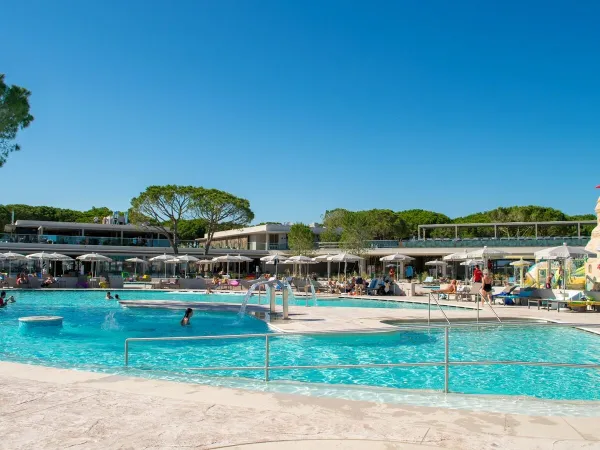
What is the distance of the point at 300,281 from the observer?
29719mm

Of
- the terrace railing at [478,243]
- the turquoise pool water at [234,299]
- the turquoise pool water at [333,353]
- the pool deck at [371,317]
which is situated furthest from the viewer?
the terrace railing at [478,243]

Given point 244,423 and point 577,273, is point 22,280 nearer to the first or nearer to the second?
point 244,423

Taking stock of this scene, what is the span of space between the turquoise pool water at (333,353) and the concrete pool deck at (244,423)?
1.74m

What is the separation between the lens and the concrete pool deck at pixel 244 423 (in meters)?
4.33

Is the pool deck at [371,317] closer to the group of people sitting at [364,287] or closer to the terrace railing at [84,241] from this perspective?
the group of people sitting at [364,287]

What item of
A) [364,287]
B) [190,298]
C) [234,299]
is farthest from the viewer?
[364,287]

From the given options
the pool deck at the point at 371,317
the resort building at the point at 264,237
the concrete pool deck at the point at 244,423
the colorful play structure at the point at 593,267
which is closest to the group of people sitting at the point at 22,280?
the pool deck at the point at 371,317

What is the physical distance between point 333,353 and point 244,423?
21.2 feet

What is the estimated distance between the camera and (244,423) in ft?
15.9

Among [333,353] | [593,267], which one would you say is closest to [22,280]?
[333,353]

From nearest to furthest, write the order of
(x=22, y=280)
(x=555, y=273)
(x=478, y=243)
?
1. (x=22, y=280)
2. (x=555, y=273)
3. (x=478, y=243)

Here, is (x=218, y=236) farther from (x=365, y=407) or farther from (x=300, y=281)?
(x=365, y=407)

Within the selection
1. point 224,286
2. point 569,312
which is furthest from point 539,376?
point 224,286

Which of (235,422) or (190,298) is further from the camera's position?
(190,298)
